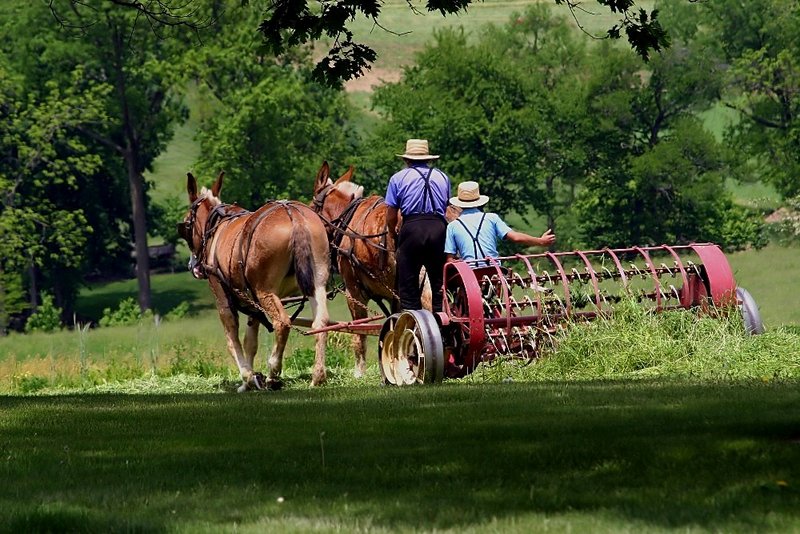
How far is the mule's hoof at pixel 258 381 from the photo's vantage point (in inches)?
715

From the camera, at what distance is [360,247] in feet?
62.3

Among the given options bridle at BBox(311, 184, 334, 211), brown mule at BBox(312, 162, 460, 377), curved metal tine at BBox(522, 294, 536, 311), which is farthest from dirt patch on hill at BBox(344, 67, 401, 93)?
curved metal tine at BBox(522, 294, 536, 311)

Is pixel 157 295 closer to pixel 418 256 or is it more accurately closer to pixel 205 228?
pixel 205 228

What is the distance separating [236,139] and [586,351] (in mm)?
54682

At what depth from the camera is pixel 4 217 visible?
62.6 meters

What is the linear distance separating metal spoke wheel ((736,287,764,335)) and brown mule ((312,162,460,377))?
3.49 metres

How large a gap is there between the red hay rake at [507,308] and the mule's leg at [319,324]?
187 centimetres

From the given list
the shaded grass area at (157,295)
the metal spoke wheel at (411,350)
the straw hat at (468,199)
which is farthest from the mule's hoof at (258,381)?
the shaded grass area at (157,295)

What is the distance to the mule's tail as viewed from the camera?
18047mm

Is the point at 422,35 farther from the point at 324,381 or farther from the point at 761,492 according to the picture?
the point at 761,492

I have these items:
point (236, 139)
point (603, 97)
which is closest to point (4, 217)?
point (236, 139)

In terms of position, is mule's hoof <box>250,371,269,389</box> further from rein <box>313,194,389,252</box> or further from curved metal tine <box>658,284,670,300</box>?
curved metal tine <box>658,284,670,300</box>

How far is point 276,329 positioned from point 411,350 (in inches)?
112

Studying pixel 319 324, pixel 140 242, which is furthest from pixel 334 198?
pixel 140 242
